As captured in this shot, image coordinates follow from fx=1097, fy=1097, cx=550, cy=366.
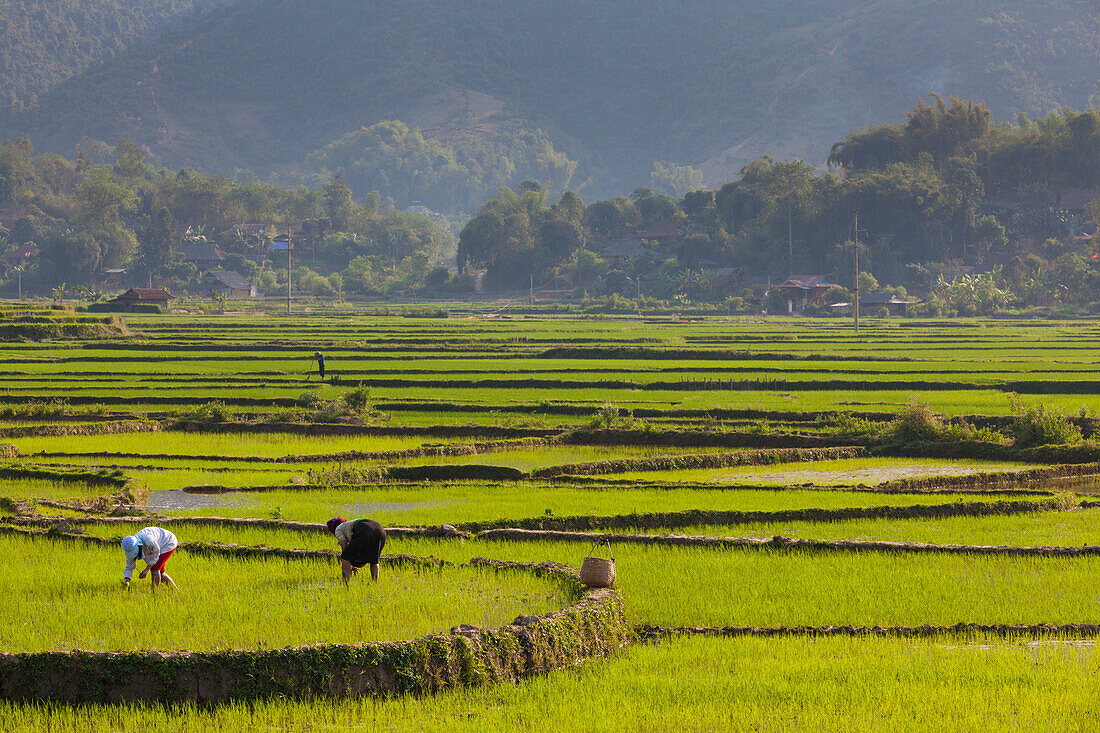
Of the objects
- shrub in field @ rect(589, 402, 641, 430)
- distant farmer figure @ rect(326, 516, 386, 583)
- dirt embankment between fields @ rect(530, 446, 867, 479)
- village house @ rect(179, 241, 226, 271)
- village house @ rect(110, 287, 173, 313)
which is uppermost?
village house @ rect(179, 241, 226, 271)

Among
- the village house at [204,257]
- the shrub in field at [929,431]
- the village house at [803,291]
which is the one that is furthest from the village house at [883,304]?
the village house at [204,257]

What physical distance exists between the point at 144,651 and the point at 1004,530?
9.39m

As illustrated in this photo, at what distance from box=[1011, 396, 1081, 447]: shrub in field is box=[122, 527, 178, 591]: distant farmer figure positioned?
14.0 m

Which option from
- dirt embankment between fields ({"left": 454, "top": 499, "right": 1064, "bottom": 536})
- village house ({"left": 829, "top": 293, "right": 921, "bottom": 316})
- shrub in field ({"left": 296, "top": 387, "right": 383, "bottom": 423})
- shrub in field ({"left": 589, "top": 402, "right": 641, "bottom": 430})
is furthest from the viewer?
village house ({"left": 829, "top": 293, "right": 921, "bottom": 316})

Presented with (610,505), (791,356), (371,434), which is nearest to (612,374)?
(791,356)

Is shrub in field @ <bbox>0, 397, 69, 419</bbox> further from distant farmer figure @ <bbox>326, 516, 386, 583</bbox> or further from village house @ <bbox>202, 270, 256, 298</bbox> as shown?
village house @ <bbox>202, 270, 256, 298</bbox>

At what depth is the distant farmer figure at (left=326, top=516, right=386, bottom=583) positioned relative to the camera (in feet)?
29.9

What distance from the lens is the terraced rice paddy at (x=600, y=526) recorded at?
263 inches

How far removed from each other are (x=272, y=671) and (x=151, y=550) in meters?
2.66

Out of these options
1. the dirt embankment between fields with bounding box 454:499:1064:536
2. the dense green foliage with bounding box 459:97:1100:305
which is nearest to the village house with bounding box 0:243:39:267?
the dense green foliage with bounding box 459:97:1100:305

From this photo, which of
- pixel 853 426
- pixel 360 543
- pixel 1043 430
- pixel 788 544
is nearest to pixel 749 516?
pixel 788 544

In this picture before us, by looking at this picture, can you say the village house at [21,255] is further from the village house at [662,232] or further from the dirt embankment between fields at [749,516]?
the dirt embankment between fields at [749,516]

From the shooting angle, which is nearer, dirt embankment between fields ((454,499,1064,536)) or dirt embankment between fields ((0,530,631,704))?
dirt embankment between fields ((0,530,631,704))

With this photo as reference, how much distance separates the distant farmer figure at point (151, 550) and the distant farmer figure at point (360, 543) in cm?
139
